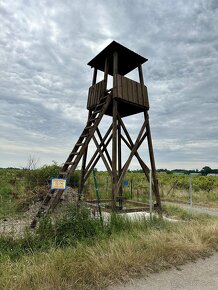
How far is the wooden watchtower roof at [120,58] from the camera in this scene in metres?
8.30

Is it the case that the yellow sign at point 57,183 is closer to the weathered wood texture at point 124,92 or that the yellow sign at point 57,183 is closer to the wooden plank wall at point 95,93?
the weathered wood texture at point 124,92

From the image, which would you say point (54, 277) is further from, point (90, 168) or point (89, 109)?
point (89, 109)

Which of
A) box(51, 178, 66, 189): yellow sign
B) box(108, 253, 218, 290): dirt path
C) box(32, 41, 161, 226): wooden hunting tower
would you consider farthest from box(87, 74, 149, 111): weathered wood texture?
box(108, 253, 218, 290): dirt path

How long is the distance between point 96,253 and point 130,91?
584 centimetres

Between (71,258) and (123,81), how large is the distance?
6057mm

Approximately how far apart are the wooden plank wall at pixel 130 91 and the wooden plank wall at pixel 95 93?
2.37 feet

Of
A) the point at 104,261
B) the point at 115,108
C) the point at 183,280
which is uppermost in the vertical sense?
the point at 115,108

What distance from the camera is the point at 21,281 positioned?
3006mm

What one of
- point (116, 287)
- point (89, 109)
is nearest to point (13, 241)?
point (116, 287)

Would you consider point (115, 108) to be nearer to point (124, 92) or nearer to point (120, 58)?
point (124, 92)

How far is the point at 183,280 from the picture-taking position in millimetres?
3490

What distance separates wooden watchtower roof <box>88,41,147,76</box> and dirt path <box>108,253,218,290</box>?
6.85 metres

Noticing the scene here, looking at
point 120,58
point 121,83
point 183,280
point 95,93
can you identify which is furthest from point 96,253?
point 120,58

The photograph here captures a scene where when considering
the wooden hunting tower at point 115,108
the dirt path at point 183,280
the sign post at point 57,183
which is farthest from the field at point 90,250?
the wooden hunting tower at point 115,108
